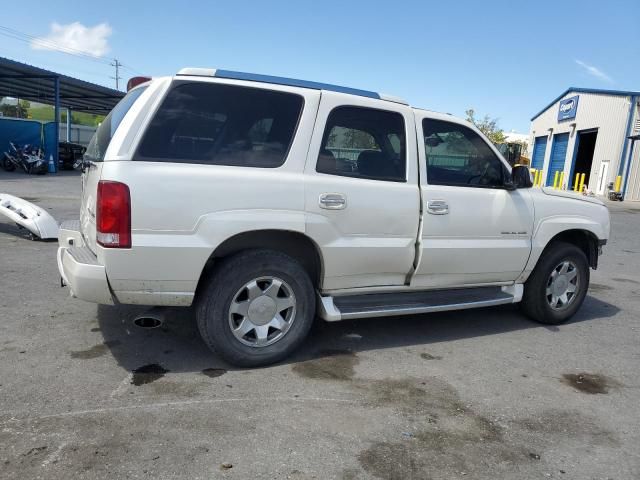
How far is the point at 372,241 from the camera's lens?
385cm

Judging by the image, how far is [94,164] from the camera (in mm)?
3523

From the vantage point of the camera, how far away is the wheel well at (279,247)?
354cm

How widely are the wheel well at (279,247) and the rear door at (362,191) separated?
12 centimetres

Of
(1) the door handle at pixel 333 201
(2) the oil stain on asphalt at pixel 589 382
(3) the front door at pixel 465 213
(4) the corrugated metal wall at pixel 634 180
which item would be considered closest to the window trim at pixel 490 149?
(3) the front door at pixel 465 213

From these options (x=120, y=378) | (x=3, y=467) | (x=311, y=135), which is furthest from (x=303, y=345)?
(x=3, y=467)

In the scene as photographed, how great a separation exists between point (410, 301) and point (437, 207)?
798 mm

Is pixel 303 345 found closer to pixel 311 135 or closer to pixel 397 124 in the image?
pixel 311 135

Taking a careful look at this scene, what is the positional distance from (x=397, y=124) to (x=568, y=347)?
2.50m

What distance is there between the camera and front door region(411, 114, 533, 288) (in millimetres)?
4113

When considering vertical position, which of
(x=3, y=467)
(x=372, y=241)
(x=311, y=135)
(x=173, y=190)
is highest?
(x=311, y=135)

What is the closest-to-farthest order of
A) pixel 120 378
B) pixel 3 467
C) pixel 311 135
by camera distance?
pixel 3 467, pixel 120 378, pixel 311 135

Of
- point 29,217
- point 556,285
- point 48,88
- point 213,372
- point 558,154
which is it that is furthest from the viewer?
point 558,154

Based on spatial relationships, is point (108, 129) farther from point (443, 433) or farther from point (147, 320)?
point (443, 433)

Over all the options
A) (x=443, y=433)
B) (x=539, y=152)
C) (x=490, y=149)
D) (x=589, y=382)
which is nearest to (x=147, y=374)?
(x=443, y=433)
